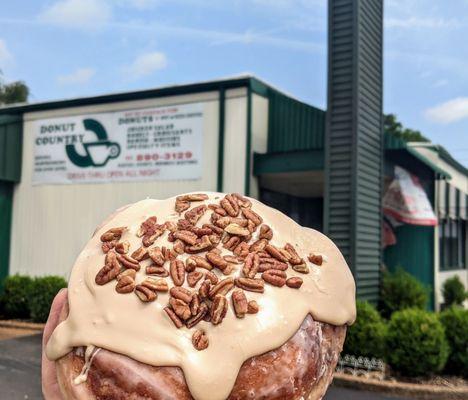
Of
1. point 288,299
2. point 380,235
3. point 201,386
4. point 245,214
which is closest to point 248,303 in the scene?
point 288,299

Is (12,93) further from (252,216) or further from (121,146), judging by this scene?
(252,216)

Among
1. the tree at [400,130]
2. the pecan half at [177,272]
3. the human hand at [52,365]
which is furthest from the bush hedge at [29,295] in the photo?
the tree at [400,130]

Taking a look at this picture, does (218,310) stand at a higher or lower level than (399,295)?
higher

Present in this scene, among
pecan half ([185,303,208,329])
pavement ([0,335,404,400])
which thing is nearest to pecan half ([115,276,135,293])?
pecan half ([185,303,208,329])

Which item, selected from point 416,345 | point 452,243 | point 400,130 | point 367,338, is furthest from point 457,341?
point 400,130

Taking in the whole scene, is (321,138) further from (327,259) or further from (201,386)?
(201,386)

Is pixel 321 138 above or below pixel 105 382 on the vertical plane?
above
